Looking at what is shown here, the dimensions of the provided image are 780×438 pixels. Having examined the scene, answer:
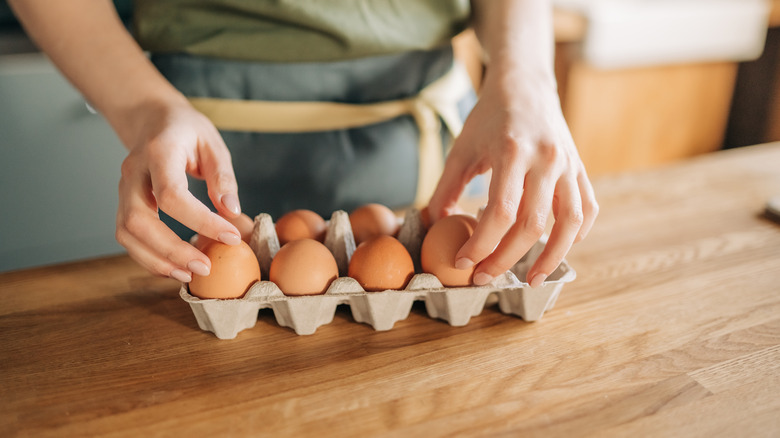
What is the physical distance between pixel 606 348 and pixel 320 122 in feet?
1.91

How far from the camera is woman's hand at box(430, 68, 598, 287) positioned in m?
0.60

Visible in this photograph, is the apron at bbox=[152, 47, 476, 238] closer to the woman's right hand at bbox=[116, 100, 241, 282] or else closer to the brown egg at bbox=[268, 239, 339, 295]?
the woman's right hand at bbox=[116, 100, 241, 282]

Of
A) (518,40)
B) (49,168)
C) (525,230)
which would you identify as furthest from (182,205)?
(49,168)

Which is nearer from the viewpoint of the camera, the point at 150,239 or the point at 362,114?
the point at 150,239

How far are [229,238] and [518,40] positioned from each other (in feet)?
1.61

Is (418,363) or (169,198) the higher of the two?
(169,198)

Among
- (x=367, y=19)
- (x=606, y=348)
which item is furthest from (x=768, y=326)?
(x=367, y=19)

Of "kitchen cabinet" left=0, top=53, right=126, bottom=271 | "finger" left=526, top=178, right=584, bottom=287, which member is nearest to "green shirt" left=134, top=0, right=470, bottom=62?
"finger" left=526, top=178, right=584, bottom=287

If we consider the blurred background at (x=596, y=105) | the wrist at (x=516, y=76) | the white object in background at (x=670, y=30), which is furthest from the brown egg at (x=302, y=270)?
the white object in background at (x=670, y=30)

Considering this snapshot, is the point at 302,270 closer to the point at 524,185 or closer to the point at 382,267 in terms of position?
the point at 382,267

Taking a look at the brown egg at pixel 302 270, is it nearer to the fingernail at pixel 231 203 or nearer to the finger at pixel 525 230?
the fingernail at pixel 231 203

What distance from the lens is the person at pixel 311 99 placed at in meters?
0.60

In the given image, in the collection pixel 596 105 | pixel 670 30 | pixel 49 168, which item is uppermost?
pixel 670 30

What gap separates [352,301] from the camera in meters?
0.63
